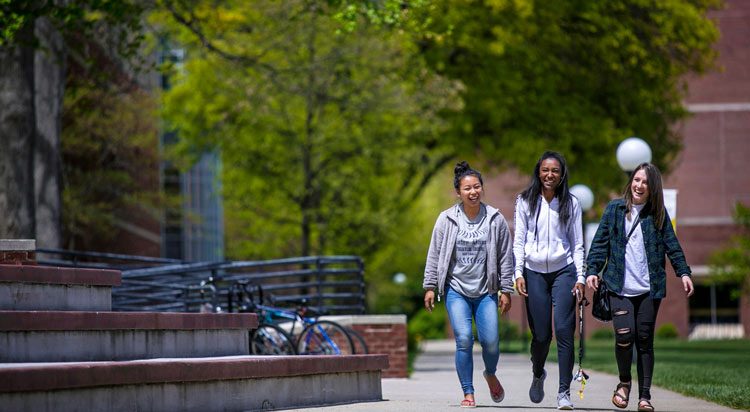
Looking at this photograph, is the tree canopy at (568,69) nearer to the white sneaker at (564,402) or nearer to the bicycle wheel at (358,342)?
the bicycle wheel at (358,342)

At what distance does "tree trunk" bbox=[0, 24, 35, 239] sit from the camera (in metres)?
16.1

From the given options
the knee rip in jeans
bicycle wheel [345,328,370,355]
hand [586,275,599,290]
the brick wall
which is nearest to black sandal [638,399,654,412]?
the knee rip in jeans

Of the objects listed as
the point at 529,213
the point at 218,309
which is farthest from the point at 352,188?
the point at 529,213

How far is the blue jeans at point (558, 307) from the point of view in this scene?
353 inches

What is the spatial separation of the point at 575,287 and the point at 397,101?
18.5 meters

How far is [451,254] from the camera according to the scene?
9.14m

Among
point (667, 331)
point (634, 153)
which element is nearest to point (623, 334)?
point (634, 153)

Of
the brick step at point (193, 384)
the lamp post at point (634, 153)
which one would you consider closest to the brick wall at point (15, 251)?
the brick step at point (193, 384)

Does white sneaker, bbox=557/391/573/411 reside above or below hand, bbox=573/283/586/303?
below

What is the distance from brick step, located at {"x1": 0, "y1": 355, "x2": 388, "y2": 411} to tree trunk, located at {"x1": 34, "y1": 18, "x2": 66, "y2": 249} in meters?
9.66

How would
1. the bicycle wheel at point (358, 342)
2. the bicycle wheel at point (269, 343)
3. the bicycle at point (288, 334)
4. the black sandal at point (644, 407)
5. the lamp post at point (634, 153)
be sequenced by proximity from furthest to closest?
the lamp post at point (634, 153) < the bicycle wheel at point (358, 342) < the bicycle at point (288, 334) < the bicycle wheel at point (269, 343) < the black sandal at point (644, 407)

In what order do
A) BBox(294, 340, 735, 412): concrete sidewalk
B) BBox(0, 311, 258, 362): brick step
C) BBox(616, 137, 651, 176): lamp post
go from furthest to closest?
BBox(616, 137, 651, 176): lamp post < BBox(294, 340, 735, 412): concrete sidewalk < BBox(0, 311, 258, 362): brick step

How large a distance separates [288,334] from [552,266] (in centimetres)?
546

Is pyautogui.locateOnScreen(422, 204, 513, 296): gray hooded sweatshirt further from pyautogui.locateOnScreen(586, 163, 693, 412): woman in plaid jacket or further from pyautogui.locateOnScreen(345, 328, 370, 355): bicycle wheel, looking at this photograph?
pyautogui.locateOnScreen(345, 328, 370, 355): bicycle wheel
